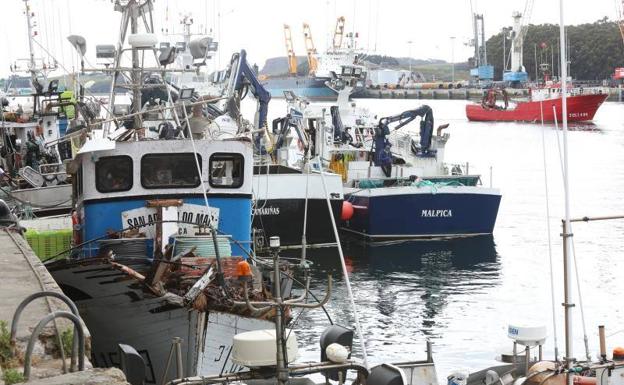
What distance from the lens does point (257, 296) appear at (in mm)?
14008

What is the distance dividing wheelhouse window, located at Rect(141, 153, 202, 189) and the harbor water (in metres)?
2.73

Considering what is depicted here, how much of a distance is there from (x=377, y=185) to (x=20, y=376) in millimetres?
28563

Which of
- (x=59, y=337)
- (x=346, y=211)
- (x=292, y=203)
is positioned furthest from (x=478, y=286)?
(x=59, y=337)

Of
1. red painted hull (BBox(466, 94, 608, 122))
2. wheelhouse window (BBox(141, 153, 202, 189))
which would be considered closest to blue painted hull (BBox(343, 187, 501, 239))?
wheelhouse window (BBox(141, 153, 202, 189))

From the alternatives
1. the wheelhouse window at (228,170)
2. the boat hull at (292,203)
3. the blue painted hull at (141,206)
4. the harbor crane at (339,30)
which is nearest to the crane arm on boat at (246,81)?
the boat hull at (292,203)

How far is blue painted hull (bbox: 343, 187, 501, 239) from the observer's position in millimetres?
35188

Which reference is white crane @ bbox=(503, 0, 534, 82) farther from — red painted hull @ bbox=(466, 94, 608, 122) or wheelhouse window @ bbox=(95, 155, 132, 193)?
wheelhouse window @ bbox=(95, 155, 132, 193)


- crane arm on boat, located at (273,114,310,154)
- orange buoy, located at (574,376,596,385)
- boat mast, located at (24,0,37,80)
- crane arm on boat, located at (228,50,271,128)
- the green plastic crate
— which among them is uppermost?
boat mast, located at (24,0,37,80)

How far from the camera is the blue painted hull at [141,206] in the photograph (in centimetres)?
1612

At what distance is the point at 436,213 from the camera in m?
35.8

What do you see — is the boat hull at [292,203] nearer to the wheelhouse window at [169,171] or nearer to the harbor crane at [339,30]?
the wheelhouse window at [169,171]

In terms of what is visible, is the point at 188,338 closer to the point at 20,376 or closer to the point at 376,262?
the point at 20,376

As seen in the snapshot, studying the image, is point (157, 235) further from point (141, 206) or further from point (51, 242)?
point (51, 242)

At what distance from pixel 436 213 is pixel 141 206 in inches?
815
